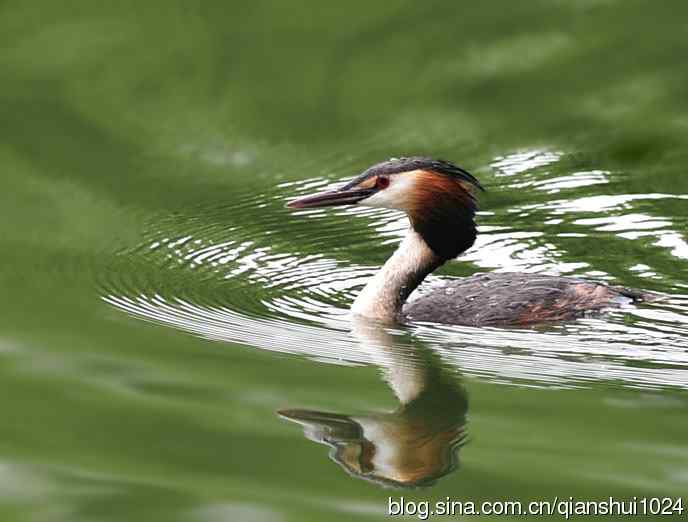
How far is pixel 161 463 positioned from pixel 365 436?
0.86 meters

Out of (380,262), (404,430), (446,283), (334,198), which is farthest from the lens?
(380,262)

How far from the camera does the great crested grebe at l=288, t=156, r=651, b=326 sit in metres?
8.17

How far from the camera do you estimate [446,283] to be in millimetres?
Result: 8586

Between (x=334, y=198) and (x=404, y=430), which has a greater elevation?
(x=334, y=198)

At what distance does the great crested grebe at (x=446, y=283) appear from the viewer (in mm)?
8172

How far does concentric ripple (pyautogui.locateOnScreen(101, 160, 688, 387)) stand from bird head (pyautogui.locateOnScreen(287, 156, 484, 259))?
0.58m

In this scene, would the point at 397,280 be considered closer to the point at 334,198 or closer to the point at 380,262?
the point at 334,198

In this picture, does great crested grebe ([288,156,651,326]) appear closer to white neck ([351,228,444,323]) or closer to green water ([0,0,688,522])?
white neck ([351,228,444,323])

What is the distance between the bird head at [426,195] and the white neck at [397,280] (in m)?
0.11

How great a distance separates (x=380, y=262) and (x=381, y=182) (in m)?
0.87

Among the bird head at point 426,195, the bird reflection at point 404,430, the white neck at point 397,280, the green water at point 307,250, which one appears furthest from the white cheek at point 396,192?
the bird reflection at point 404,430

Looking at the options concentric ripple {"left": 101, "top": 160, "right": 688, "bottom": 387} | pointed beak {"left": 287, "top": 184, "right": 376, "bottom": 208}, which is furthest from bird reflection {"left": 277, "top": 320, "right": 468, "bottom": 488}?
pointed beak {"left": 287, "top": 184, "right": 376, "bottom": 208}

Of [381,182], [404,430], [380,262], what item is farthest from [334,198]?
[404,430]

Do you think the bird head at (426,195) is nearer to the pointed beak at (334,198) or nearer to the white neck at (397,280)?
the pointed beak at (334,198)
